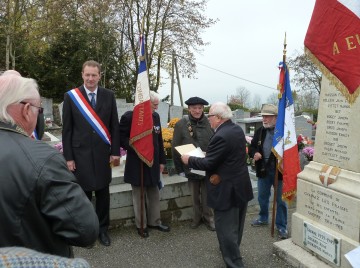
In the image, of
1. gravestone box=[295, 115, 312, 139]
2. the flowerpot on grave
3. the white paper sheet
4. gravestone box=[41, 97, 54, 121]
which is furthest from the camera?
gravestone box=[41, 97, 54, 121]

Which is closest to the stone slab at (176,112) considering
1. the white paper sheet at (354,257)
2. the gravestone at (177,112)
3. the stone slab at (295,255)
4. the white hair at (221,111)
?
the gravestone at (177,112)

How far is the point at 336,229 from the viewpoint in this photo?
10.5ft

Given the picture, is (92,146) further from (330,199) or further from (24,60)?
(24,60)

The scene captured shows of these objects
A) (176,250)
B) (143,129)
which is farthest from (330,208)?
(143,129)

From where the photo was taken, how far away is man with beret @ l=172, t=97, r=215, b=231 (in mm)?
4430

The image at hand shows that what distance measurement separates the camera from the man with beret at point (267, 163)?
429 centimetres

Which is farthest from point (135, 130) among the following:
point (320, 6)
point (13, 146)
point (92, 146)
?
point (13, 146)

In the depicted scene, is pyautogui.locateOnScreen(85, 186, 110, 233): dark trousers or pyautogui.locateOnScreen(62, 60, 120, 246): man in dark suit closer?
pyautogui.locateOnScreen(62, 60, 120, 246): man in dark suit

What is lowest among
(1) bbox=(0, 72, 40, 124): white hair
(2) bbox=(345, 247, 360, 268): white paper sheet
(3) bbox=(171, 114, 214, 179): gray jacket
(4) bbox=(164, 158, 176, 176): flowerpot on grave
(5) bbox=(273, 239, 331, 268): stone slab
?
(5) bbox=(273, 239, 331, 268): stone slab

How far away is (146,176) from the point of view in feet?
13.9

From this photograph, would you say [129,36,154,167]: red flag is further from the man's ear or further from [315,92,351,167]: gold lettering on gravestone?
the man's ear

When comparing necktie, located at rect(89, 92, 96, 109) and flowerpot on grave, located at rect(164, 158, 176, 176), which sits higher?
necktie, located at rect(89, 92, 96, 109)

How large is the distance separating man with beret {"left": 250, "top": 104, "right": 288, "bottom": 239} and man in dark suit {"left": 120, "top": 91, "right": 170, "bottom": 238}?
1320mm

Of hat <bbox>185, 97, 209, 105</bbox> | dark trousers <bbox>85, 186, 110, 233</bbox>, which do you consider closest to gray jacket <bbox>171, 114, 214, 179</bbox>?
hat <bbox>185, 97, 209, 105</bbox>
